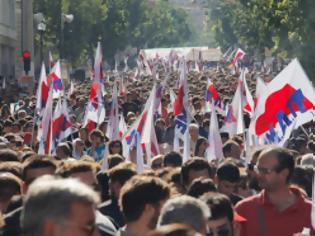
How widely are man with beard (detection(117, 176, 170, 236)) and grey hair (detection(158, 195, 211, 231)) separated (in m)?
0.49

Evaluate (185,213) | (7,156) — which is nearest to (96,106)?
(7,156)

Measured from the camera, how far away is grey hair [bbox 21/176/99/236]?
5031 mm

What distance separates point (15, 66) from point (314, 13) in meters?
35.4

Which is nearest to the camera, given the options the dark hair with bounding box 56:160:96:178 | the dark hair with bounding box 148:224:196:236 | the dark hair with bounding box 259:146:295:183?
the dark hair with bounding box 148:224:196:236

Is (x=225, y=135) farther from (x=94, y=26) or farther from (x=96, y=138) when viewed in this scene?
(x=94, y=26)

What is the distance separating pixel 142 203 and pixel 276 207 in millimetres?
1361

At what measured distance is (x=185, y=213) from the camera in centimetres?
609

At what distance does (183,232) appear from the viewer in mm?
4770

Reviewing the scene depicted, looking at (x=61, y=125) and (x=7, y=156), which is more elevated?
(x=61, y=125)

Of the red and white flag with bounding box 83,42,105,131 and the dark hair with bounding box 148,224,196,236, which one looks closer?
the dark hair with bounding box 148,224,196,236

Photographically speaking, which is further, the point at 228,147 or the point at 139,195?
the point at 228,147

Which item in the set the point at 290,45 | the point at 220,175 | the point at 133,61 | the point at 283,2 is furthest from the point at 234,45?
the point at 220,175

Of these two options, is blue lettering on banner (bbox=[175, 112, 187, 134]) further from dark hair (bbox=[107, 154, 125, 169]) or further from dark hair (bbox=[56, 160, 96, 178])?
dark hair (bbox=[56, 160, 96, 178])

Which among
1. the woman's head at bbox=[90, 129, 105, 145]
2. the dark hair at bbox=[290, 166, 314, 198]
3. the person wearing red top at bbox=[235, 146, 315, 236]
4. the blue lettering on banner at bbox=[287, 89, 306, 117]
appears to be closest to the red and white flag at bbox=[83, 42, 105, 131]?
the woman's head at bbox=[90, 129, 105, 145]
